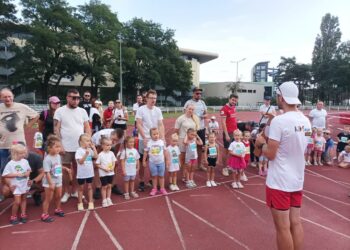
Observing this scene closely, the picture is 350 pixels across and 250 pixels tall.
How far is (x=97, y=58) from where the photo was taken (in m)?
34.8

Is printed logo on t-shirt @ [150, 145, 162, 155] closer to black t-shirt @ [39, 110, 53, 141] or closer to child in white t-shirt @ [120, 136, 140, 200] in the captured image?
child in white t-shirt @ [120, 136, 140, 200]

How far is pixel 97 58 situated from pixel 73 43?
3.55 meters

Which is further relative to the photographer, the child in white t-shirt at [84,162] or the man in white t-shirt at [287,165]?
the child in white t-shirt at [84,162]

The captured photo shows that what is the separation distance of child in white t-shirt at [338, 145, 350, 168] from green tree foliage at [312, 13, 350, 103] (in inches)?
2019

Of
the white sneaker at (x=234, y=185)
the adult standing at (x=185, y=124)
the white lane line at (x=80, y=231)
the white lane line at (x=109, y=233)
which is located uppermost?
the adult standing at (x=185, y=124)

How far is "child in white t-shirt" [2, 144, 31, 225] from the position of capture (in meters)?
4.08

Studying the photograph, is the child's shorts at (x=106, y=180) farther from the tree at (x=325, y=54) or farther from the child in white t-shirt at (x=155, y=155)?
the tree at (x=325, y=54)

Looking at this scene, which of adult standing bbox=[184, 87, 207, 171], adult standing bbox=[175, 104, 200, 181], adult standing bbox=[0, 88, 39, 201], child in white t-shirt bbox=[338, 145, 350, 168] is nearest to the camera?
adult standing bbox=[0, 88, 39, 201]

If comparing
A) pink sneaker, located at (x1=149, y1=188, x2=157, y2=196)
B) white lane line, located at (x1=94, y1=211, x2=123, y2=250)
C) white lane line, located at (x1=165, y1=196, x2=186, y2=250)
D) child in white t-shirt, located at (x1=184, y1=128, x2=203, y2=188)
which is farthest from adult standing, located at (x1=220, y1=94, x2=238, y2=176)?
white lane line, located at (x1=94, y1=211, x2=123, y2=250)

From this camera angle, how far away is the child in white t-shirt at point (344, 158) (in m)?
8.14

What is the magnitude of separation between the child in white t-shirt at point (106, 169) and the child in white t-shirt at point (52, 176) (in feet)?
2.23

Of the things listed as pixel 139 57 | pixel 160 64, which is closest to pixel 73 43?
pixel 139 57

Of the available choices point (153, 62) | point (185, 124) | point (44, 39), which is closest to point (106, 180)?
point (185, 124)

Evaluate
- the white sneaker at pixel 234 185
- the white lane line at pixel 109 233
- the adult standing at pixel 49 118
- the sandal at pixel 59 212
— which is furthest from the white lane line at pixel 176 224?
the adult standing at pixel 49 118
